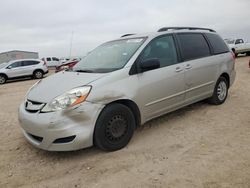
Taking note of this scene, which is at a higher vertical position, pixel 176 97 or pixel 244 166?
pixel 176 97

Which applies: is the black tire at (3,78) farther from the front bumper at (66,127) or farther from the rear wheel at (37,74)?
the front bumper at (66,127)

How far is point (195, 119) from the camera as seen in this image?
5.04 meters

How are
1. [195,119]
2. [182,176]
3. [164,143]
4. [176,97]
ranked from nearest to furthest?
[182,176]
[164,143]
[176,97]
[195,119]

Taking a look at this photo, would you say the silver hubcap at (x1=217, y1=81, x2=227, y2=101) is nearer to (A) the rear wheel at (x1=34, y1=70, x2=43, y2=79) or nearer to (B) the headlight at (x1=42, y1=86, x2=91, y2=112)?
(B) the headlight at (x1=42, y1=86, x2=91, y2=112)

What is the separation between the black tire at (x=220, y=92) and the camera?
577 cm

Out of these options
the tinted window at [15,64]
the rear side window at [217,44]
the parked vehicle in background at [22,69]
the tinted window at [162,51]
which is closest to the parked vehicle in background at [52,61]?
the parked vehicle in background at [22,69]

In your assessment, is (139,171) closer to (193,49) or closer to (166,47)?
(166,47)

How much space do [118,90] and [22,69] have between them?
16.7m

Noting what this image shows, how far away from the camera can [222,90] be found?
5.98 m

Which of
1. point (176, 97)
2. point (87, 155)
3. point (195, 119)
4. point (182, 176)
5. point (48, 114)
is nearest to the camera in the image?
point (182, 176)

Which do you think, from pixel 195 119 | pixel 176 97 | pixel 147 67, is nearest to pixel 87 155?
pixel 147 67

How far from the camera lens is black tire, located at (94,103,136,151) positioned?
142 inches

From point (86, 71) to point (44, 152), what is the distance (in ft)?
4.65

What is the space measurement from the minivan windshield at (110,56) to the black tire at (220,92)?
2312mm
